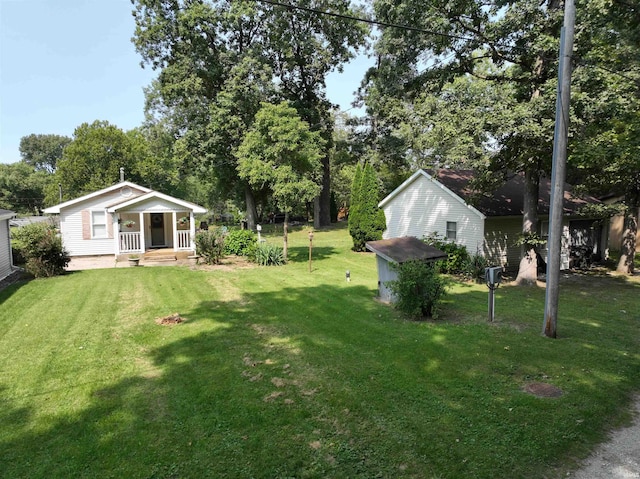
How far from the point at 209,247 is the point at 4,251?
7.01 m

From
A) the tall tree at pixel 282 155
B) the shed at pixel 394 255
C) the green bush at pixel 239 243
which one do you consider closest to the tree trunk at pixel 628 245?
the shed at pixel 394 255

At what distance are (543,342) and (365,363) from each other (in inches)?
133

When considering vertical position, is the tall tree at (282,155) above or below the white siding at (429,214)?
above

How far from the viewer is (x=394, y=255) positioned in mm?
9195

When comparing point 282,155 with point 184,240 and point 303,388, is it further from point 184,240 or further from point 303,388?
point 303,388

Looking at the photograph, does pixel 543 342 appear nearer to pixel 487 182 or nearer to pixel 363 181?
pixel 487 182

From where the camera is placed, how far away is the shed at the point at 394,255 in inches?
361

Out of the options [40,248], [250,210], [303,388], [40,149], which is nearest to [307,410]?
[303,388]

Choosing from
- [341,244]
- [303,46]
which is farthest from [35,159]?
[341,244]

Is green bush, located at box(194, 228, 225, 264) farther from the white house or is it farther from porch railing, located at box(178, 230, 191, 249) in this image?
the white house

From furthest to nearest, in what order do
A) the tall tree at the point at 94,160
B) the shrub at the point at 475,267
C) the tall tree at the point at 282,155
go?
the tall tree at the point at 94,160, the tall tree at the point at 282,155, the shrub at the point at 475,267

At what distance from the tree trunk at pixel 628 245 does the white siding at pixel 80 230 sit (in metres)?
21.3

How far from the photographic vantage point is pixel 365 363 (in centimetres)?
605

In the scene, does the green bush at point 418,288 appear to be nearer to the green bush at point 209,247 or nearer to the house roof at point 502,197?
the house roof at point 502,197
